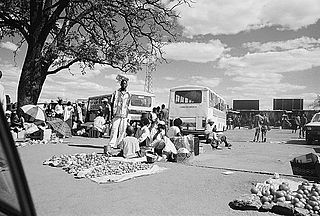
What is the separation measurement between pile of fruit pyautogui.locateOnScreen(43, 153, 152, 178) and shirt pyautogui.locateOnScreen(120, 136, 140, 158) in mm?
598

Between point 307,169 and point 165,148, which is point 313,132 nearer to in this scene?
point 165,148

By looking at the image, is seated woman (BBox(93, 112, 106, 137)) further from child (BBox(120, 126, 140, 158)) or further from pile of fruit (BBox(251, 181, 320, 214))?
pile of fruit (BBox(251, 181, 320, 214))

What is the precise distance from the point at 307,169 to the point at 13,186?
6.42 meters

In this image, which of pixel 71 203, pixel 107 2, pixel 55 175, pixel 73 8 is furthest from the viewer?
pixel 73 8

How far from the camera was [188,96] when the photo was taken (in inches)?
752

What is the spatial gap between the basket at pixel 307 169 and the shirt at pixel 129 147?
163 inches

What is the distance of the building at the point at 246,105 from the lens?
60.5 m

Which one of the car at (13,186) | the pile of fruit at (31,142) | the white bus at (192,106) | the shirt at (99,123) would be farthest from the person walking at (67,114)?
the car at (13,186)

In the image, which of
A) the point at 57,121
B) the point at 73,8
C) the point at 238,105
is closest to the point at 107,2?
the point at 73,8

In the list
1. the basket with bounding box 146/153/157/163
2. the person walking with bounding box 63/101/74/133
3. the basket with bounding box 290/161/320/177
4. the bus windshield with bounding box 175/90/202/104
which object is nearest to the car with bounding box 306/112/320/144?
the bus windshield with bounding box 175/90/202/104

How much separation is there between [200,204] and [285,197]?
1322mm

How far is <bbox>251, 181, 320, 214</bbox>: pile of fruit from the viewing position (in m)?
4.33

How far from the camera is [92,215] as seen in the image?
4.02m

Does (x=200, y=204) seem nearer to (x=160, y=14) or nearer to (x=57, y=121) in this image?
(x=57, y=121)
